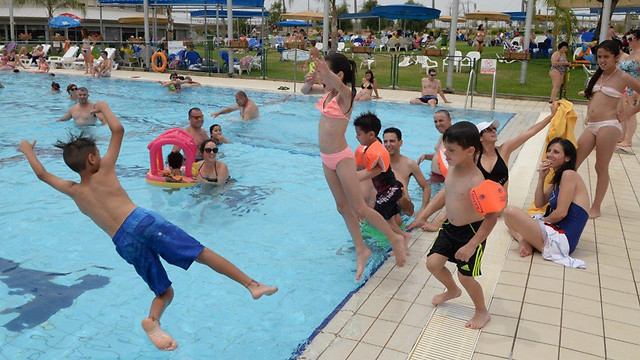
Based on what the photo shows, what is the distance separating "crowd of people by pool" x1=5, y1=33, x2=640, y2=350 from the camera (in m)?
3.24

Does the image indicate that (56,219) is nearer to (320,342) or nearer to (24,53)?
(320,342)

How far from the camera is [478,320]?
359 centimetres

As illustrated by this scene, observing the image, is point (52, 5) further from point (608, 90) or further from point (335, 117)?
point (608, 90)

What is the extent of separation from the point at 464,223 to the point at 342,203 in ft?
4.08

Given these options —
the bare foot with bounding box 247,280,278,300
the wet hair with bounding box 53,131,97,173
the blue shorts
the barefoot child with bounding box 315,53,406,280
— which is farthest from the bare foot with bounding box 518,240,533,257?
the wet hair with bounding box 53,131,97,173

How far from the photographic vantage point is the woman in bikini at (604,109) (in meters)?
5.51

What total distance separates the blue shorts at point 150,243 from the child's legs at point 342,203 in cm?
139

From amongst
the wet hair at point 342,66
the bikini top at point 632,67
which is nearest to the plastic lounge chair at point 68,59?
the bikini top at point 632,67

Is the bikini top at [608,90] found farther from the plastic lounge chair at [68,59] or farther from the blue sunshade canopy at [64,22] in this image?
the blue sunshade canopy at [64,22]

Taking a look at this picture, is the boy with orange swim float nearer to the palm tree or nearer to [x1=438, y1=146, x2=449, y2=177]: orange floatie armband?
[x1=438, y1=146, x2=449, y2=177]: orange floatie armband

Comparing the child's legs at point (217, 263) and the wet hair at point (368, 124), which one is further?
the wet hair at point (368, 124)

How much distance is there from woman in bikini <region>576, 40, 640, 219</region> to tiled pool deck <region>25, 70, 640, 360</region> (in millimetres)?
566

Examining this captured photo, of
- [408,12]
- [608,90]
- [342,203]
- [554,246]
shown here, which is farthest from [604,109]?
[408,12]

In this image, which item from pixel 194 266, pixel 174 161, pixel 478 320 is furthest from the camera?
pixel 174 161
